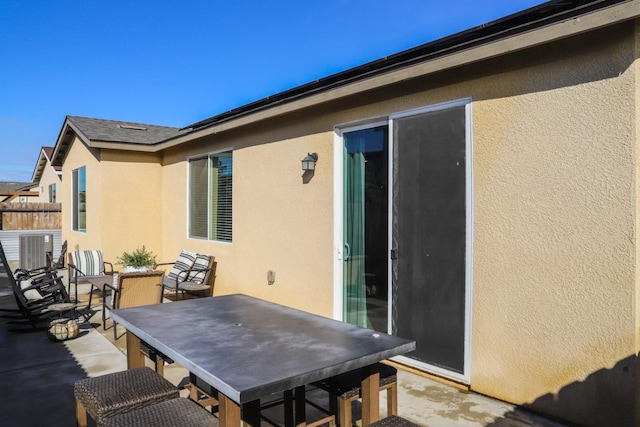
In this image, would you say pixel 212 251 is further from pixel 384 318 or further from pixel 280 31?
pixel 280 31

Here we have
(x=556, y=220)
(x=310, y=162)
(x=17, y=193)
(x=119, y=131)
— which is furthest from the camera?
(x=17, y=193)

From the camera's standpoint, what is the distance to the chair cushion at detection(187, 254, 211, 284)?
7262mm

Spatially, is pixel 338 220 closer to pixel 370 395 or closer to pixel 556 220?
pixel 556 220

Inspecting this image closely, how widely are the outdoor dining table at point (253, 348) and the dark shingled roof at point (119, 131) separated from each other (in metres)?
6.39

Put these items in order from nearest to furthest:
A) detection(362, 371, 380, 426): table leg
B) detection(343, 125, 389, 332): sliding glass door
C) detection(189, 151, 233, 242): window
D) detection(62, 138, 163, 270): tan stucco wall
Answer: detection(362, 371, 380, 426): table leg < detection(343, 125, 389, 332): sliding glass door < detection(189, 151, 233, 242): window < detection(62, 138, 163, 270): tan stucco wall

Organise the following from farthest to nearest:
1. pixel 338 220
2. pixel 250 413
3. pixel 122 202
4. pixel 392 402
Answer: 1. pixel 122 202
2. pixel 338 220
3. pixel 392 402
4. pixel 250 413

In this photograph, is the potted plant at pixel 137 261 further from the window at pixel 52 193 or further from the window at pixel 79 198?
the window at pixel 52 193

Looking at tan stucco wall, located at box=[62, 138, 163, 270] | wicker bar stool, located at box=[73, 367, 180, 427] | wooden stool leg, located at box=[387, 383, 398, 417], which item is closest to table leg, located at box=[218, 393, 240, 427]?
wicker bar stool, located at box=[73, 367, 180, 427]

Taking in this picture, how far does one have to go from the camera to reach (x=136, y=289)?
5.38m

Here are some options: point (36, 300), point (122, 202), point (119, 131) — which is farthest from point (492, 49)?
point (119, 131)

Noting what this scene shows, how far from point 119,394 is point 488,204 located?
307cm

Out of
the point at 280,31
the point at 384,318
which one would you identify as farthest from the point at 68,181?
the point at 384,318

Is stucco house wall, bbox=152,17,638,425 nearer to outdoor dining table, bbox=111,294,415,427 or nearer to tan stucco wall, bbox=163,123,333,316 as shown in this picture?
outdoor dining table, bbox=111,294,415,427

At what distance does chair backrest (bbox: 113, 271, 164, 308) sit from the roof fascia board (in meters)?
2.78
